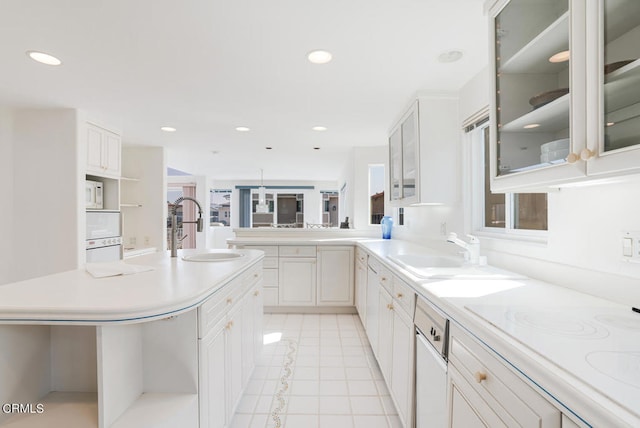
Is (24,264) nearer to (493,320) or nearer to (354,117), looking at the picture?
(354,117)

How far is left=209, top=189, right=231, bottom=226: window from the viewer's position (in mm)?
9562

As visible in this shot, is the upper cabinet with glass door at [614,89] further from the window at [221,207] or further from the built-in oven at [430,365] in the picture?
the window at [221,207]

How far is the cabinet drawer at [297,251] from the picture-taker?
12.1ft

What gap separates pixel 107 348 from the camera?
1.00 metres

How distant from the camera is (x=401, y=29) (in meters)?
1.70

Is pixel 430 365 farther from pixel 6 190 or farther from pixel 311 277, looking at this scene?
pixel 6 190

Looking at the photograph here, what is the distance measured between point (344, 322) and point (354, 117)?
2.29 m

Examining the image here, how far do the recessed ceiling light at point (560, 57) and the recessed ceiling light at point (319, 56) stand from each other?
1.26m

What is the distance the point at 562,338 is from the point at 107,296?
1.40 metres

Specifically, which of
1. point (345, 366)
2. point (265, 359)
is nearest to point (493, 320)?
point (345, 366)

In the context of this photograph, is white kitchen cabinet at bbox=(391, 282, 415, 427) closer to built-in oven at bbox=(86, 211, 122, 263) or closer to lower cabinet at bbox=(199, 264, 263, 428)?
lower cabinet at bbox=(199, 264, 263, 428)

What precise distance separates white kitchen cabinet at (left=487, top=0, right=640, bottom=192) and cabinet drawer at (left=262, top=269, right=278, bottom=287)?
281cm

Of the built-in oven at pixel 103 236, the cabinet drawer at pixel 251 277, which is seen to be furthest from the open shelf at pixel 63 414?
the built-in oven at pixel 103 236

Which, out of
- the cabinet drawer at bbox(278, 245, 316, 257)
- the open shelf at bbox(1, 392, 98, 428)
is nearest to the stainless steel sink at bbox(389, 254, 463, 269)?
the cabinet drawer at bbox(278, 245, 316, 257)
